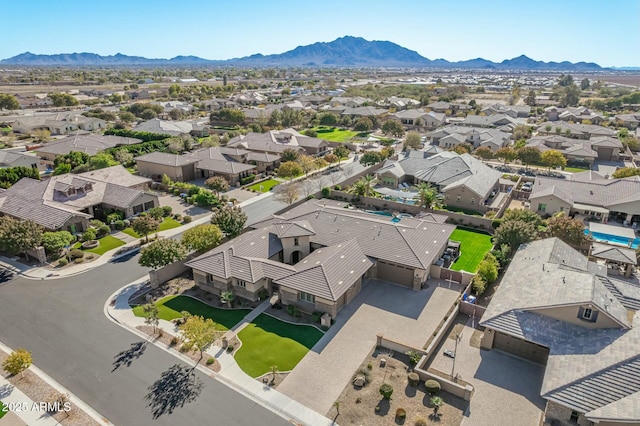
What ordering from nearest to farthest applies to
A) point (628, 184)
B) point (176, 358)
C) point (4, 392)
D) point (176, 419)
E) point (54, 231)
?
point (176, 419), point (4, 392), point (176, 358), point (54, 231), point (628, 184)

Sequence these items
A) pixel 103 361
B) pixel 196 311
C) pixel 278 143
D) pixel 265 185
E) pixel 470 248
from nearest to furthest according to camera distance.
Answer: pixel 103 361 → pixel 196 311 → pixel 470 248 → pixel 265 185 → pixel 278 143

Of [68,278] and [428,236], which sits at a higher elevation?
[428,236]

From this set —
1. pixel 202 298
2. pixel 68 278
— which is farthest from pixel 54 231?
pixel 202 298

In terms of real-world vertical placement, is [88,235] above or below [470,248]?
above

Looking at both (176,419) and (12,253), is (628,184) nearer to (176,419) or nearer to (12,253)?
(176,419)

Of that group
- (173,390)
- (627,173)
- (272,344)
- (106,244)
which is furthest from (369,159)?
(173,390)

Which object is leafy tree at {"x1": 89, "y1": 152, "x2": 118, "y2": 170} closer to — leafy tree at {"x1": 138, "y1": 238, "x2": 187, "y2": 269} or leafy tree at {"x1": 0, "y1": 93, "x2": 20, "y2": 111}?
leafy tree at {"x1": 138, "y1": 238, "x2": 187, "y2": 269}

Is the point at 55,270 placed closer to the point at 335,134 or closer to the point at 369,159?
the point at 369,159

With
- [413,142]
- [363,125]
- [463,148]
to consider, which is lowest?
[413,142]

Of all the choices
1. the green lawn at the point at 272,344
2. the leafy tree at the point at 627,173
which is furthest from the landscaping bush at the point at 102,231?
the leafy tree at the point at 627,173
